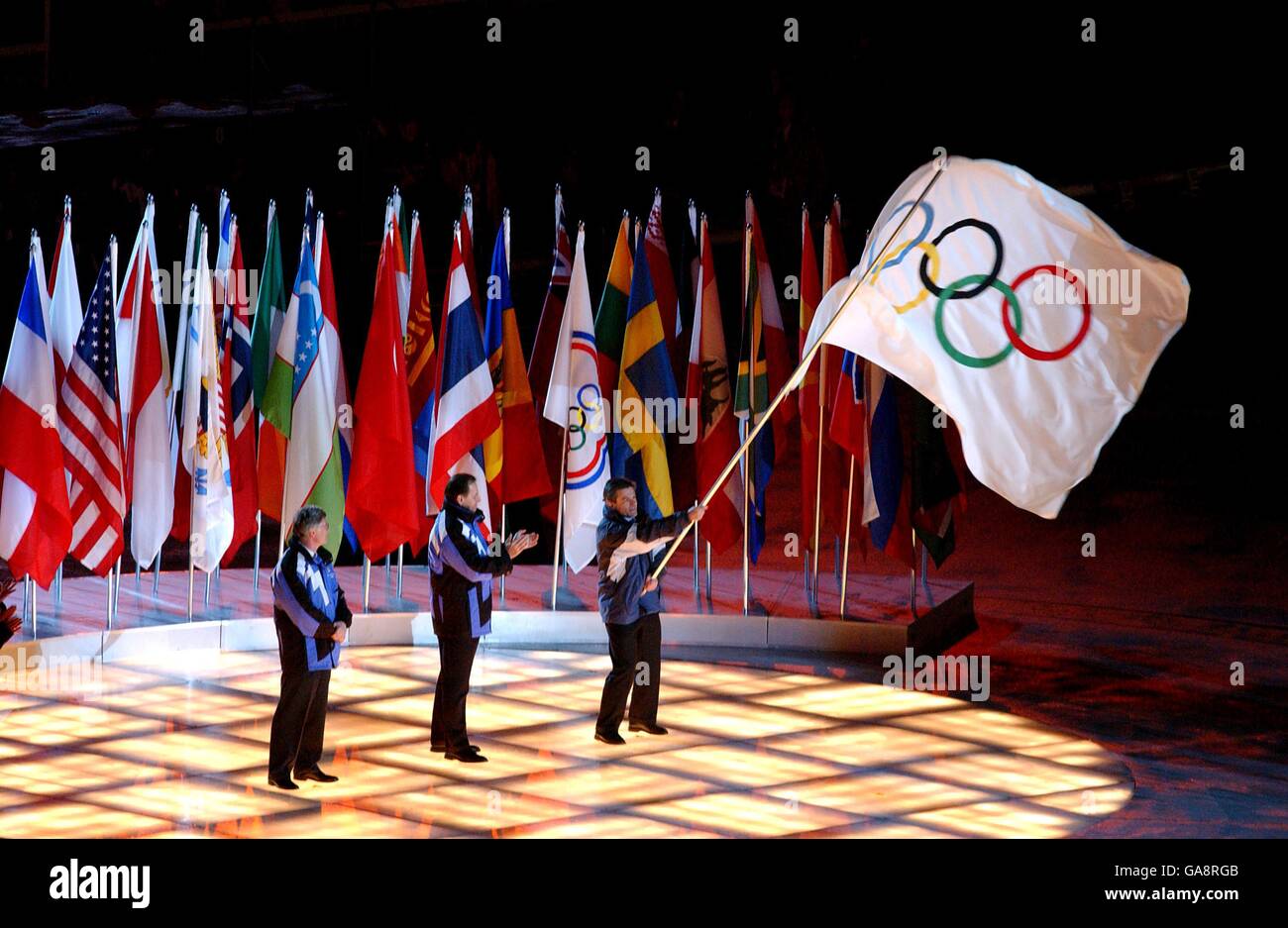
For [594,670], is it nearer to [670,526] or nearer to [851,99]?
[670,526]

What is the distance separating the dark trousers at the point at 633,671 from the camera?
28.7 ft

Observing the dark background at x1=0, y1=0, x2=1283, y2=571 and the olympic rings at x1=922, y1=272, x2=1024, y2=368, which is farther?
the dark background at x1=0, y1=0, x2=1283, y2=571

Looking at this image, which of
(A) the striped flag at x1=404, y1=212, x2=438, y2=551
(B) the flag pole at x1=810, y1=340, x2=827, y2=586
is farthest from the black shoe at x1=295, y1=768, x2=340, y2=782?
(B) the flag pole at x1=810, y1=340, x2=827, y2=586

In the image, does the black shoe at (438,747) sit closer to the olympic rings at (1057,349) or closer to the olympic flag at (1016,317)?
the olympic flag at (1016,317)

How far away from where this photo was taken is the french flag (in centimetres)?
1059

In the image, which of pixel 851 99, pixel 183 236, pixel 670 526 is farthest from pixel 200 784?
pixel 851 99

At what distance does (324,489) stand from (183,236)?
8.05 meters

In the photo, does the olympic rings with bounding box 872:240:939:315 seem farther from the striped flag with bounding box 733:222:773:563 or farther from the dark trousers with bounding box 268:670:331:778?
the striped flag with bounding box 733:222:773:563

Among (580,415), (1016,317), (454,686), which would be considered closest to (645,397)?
(580,415)

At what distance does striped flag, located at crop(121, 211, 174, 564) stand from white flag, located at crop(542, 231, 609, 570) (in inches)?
108

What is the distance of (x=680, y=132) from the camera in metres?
19.3

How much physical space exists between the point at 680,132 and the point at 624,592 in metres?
11.6

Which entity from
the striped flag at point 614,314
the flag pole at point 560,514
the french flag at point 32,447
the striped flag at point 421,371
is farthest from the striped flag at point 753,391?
the french flag at point 32,447

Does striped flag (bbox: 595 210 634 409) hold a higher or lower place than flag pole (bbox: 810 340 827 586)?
higher
